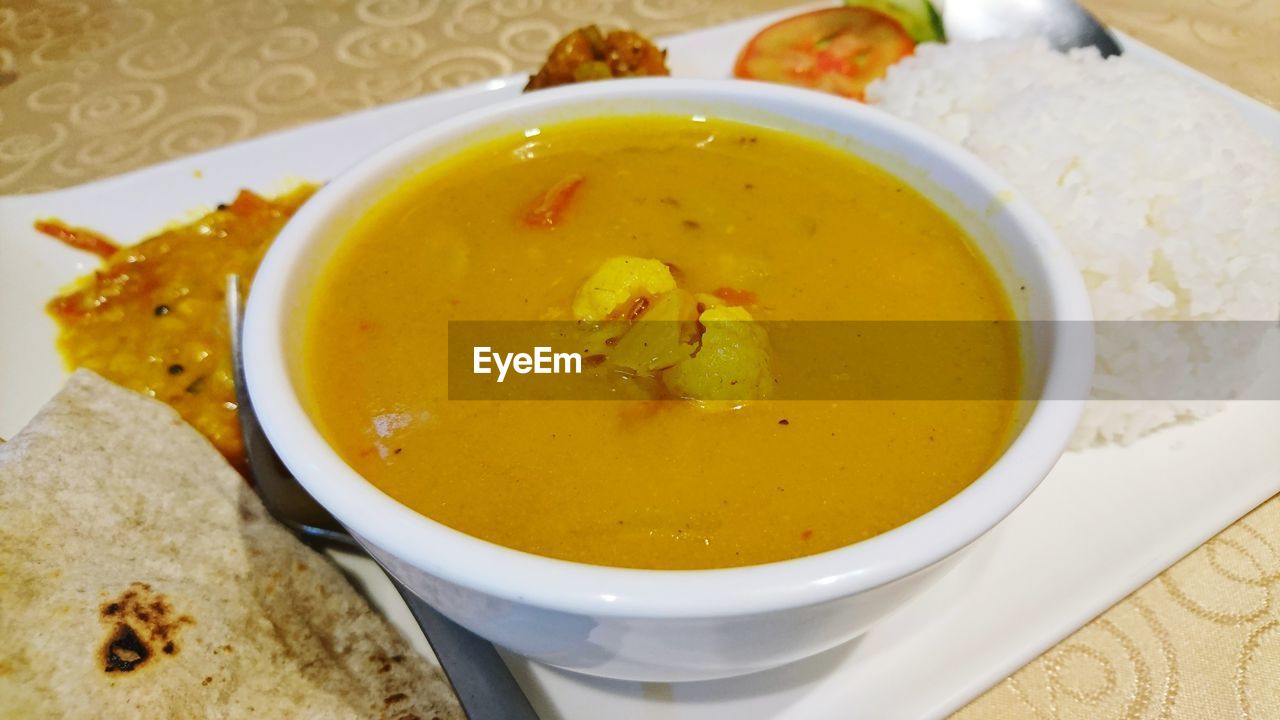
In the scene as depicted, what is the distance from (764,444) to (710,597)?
0.31 meters

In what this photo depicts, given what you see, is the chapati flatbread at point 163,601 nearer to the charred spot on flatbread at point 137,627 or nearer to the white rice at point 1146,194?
the charred spot on flatbread at point 137,627

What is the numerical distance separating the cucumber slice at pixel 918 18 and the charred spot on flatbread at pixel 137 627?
2.54 m

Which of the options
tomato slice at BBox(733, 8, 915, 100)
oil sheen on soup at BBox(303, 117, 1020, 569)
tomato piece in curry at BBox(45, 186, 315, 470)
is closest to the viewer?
oil sheen on soup at BBox(303, 117, 1020, 569)

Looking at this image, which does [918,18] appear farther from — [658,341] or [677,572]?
[677,572]

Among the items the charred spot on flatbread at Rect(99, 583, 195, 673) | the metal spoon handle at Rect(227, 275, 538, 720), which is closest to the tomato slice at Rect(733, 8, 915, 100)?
the metal spoon handle at Rect(227, 275, 538, 720)

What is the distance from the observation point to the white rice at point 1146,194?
1705mm

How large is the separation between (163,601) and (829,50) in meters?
2.33

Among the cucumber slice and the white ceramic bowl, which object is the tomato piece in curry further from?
the cucumber slice

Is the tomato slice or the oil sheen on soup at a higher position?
the oil sheen on soup

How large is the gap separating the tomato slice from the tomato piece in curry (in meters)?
1.36

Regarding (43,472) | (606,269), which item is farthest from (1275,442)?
(43,472)

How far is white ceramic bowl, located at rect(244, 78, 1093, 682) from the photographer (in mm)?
814
